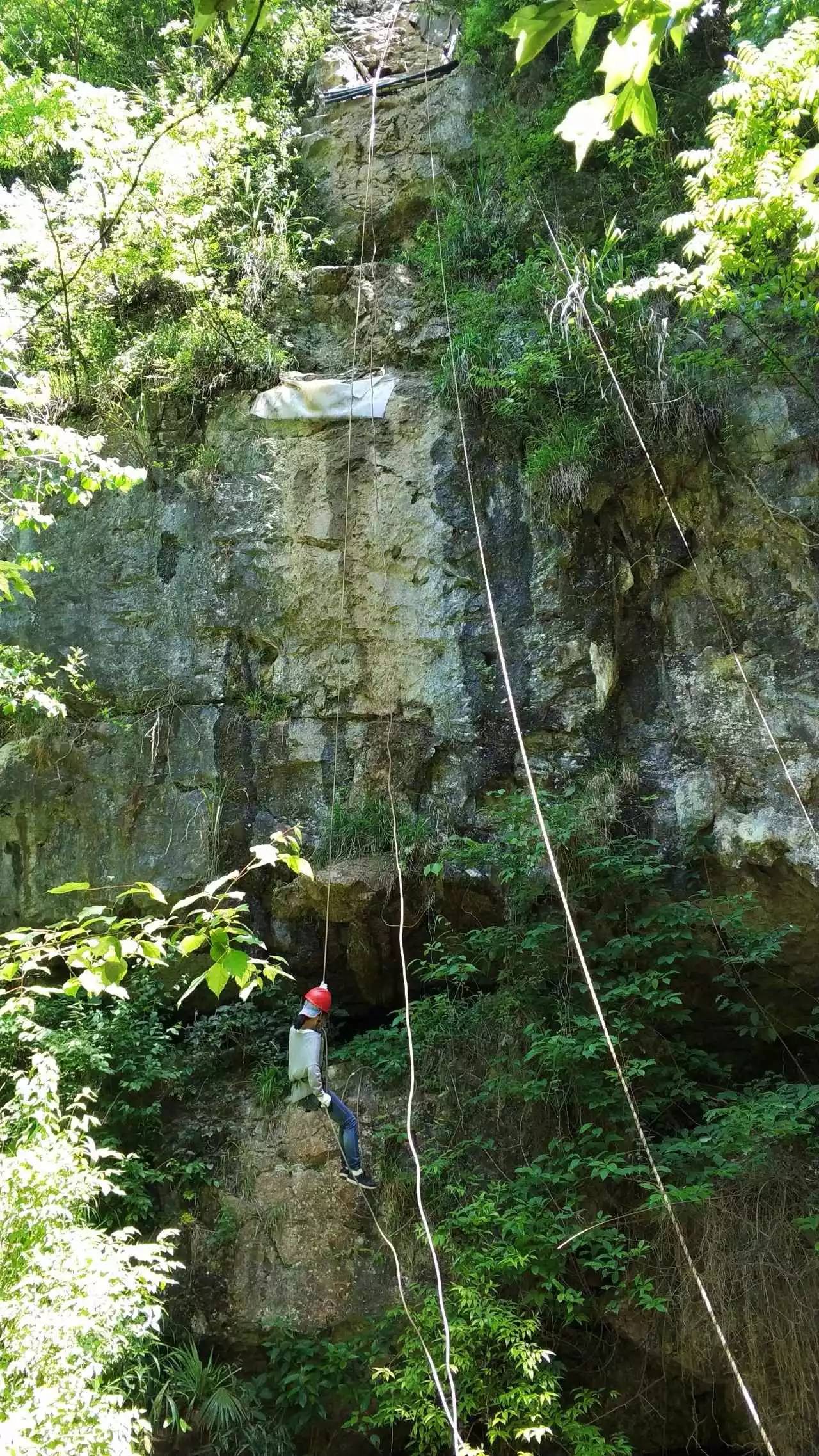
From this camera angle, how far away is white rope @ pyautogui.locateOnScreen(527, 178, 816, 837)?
5094 mm

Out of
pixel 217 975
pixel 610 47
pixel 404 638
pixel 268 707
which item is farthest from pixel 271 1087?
pixel 610 47

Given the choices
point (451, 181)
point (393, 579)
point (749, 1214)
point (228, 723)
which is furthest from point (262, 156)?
point (749, 1214)

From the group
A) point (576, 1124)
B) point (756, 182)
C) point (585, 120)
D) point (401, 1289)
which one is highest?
point (756, 182)

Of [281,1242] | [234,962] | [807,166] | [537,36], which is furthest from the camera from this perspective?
[281,1242]

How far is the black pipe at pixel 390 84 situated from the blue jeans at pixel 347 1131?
7.11m

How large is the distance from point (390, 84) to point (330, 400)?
3.09 metres

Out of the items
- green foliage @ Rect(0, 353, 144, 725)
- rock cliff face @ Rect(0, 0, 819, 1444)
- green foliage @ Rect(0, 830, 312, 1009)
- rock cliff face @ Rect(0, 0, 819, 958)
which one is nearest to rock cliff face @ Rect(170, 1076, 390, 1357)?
rock cliff face @ Rect(0, 0, 819, 1444)

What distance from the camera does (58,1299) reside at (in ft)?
10.7

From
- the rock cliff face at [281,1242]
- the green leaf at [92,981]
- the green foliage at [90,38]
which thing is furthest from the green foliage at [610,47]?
the green foliage at [90,38]

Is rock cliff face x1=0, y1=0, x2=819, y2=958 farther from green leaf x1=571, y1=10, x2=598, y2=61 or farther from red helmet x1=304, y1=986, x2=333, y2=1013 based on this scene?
green leaf x1=571, y1=10, x2=598, y2=61

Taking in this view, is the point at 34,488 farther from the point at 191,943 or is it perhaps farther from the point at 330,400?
the point at 191,943

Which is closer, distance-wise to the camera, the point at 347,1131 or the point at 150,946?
the point at 150,946

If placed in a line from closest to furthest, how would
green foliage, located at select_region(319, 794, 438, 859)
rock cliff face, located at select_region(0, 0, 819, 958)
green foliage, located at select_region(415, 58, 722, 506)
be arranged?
1. rock cliff face, located at select_region(0, 0, 819, 958)
2. green foliage, located at select_region(415, 58, 722, 506)
3. green foliage, located at select_region(319, 794, 438, 859)

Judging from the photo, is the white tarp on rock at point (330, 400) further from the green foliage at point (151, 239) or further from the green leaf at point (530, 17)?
the green leaf at point (530, 17)
